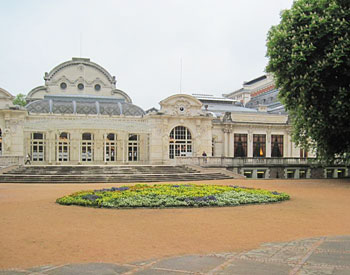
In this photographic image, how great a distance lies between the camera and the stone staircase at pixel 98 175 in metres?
28.0

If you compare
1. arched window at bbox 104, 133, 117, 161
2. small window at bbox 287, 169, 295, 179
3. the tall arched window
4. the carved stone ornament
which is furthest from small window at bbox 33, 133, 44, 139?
small window at bbox 287, 169, 295, 179

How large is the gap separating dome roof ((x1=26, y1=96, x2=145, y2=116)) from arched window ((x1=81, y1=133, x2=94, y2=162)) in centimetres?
274

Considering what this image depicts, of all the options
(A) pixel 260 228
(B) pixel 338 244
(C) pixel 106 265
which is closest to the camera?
(C) pixel 106 265

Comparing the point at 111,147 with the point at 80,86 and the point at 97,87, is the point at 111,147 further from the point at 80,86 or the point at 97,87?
the point at 80,86

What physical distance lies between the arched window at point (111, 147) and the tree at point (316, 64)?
22.2 meters

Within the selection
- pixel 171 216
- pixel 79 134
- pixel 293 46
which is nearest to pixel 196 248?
pixel 171 216

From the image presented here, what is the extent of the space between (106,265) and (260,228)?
4.99 meters

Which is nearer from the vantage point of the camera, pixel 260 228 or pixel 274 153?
pixel 260 228

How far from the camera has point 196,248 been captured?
8.17 m

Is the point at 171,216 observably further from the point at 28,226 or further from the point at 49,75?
the point at 49,75

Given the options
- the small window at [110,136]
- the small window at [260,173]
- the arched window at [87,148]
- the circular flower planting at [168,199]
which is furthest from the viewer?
the small window at [110,136]

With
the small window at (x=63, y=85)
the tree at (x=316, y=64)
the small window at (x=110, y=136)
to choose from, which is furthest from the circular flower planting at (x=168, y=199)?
the small window at (x=63, y=85)

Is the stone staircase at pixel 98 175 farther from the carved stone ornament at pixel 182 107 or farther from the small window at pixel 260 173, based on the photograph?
the carved stone ornament at pixel 182 107

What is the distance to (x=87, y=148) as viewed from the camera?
43312 millimetres
